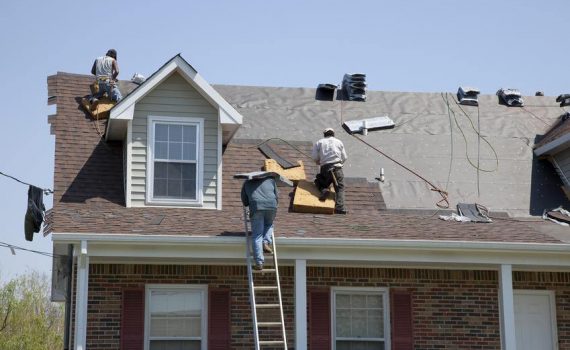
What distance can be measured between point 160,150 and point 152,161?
0.26 meters

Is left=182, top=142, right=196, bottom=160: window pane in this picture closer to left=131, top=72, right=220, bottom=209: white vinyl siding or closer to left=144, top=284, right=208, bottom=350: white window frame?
left=131, top=72, right=220, bottom=209: white vinyl siding

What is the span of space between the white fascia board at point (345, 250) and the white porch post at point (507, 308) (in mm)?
186

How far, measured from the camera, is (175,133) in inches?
→ 630

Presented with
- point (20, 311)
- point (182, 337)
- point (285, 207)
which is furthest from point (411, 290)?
point (20, 311)

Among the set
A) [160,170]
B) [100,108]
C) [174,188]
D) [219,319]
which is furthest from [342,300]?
[100,108]

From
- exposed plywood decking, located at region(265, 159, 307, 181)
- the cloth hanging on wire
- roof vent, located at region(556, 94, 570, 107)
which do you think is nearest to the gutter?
exposed plywood decking, located at region(265, 159, 307, 181)

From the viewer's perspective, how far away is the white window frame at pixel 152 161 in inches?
611

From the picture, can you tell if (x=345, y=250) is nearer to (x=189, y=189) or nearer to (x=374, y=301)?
(x=374, y=301)

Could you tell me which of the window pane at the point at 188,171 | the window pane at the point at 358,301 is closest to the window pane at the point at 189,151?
the window pane at the point at 188,171

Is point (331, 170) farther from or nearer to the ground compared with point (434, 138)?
nearer to the ground

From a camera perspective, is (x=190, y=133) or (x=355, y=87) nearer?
(x=190, y=133)

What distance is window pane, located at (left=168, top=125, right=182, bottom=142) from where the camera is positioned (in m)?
16.0

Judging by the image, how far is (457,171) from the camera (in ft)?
58.4

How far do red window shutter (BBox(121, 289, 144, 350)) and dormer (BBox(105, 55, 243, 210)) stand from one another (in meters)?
1.67
